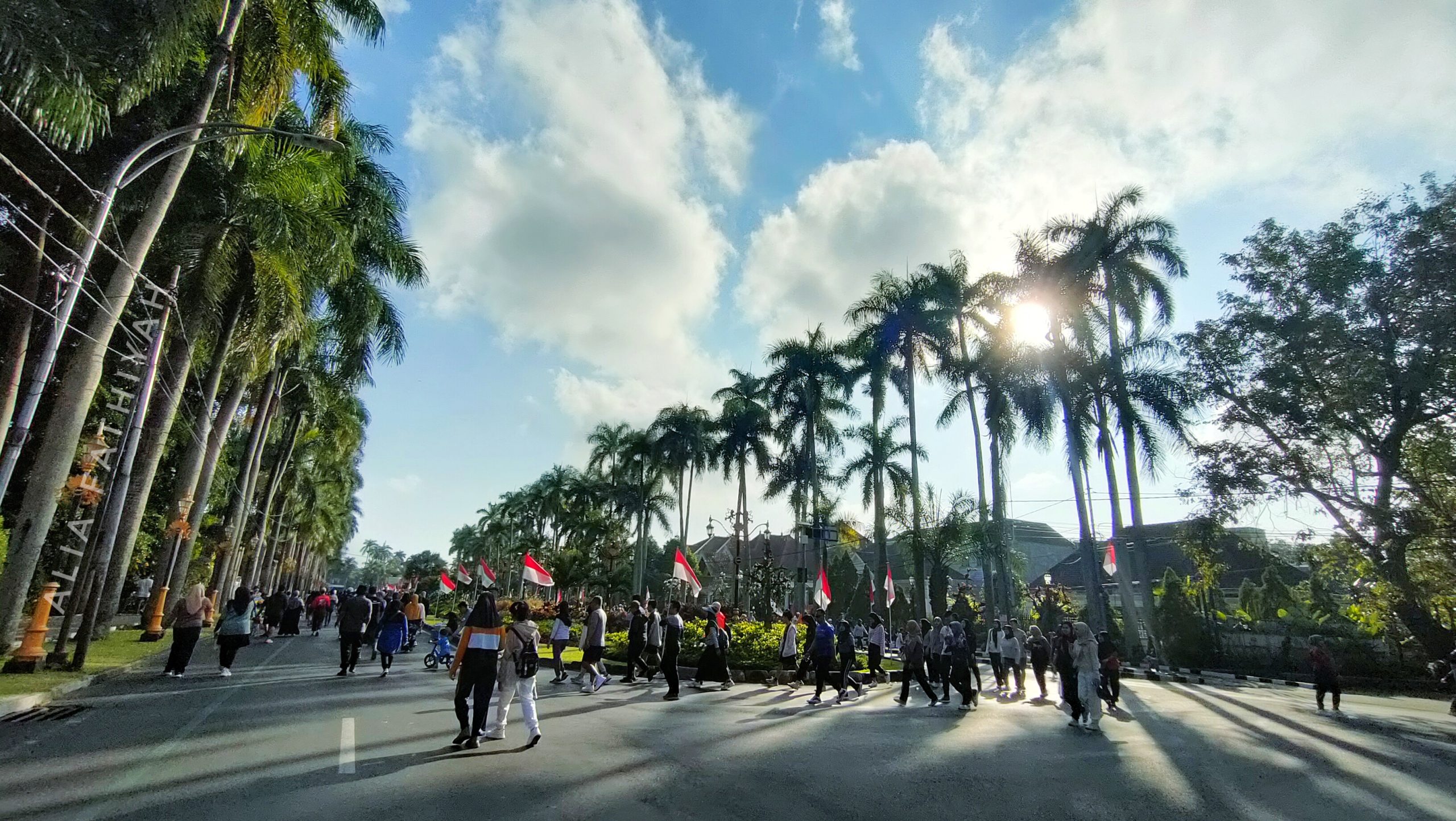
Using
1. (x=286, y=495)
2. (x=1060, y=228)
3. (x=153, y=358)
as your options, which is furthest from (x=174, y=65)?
(x=286, y=495)

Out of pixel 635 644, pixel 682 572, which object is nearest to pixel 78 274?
pixel 635 644

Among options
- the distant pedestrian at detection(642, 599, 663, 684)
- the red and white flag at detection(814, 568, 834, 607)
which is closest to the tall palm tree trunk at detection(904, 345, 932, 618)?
the red and white flag at detection(814, 568, 834, 607)

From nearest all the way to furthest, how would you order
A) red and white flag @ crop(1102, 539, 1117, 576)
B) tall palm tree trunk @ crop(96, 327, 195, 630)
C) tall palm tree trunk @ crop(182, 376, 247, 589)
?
tall palm tree trunk @ crop(96, 327, 195, 630)
tall palm tree trunk @ crop(182, 376, 247, 589)
red and white flag @ crop(1102, 539, 1117, 576)

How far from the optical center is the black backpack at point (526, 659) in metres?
8.38

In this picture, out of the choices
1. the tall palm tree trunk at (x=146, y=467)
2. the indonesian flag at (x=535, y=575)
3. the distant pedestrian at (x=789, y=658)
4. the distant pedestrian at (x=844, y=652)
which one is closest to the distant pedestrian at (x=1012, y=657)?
the distant pedestrian at (x=844, y=652)

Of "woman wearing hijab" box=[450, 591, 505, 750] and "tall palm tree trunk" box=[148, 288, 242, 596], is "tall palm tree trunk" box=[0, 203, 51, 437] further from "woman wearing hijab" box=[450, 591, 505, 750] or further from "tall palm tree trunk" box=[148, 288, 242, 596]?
"woman wearing hijab" box=[450, 591, 505, 750]

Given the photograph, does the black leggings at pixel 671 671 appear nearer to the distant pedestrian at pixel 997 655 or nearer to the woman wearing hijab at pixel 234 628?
the woman wearing hijab at pixel 234 628

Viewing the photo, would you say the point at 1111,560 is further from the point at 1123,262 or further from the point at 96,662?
the point at 96,662

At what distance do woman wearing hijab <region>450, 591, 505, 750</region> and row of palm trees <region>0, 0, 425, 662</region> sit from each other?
7.73 m

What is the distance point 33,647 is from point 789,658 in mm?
14183

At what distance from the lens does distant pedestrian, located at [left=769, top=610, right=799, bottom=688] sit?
1744cm

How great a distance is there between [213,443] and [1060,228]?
33801 mm

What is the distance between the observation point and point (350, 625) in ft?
47.4

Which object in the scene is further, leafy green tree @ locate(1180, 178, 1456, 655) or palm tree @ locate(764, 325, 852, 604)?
palm tree @ locate(764, 325, 852, 604)
